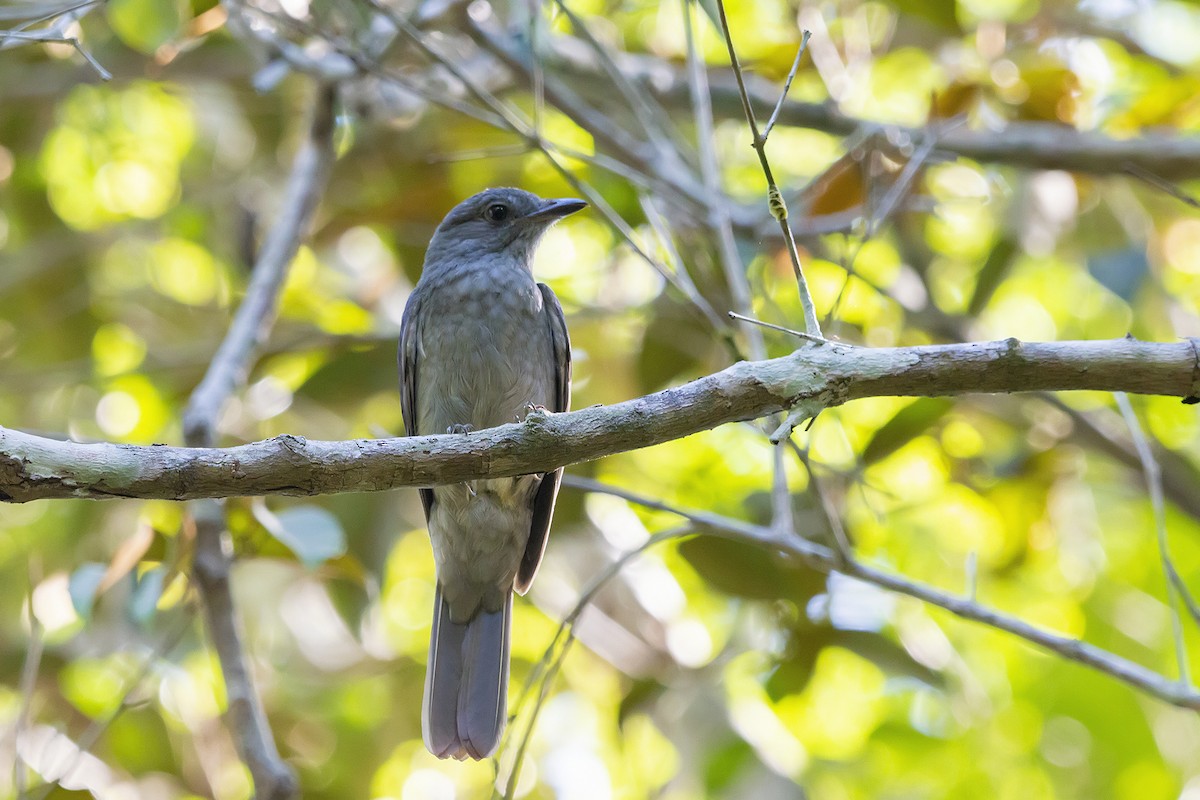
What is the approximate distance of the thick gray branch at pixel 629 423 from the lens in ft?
8.04

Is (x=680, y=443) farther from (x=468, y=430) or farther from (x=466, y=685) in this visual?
(x=468, y=430)

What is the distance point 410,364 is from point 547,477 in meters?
0.72

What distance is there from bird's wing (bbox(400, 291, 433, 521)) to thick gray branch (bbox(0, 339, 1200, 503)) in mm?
1937

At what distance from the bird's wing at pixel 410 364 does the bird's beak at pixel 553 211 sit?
598 mm

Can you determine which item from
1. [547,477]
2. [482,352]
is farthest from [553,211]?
[547,477]

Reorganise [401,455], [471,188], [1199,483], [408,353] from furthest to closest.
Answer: [471,188]
[1199,483]
[408,353]
[401,455]

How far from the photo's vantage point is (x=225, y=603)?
388 cm

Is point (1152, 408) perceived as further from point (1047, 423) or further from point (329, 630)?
point (329, 630)

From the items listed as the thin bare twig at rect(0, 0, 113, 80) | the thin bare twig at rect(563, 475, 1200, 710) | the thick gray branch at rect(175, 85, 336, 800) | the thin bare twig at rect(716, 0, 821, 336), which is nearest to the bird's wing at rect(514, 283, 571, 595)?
the thin bare twig at rect(563, 475, 1200, 710)

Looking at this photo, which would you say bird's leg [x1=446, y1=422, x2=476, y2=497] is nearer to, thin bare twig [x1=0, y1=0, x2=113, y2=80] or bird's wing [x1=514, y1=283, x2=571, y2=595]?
bird's wing [x1=514, y1=283, x2=571, y2=595]

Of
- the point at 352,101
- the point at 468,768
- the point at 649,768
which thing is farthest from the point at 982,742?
the point at 352,101

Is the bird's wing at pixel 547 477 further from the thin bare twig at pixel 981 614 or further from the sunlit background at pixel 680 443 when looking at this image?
the thin bare twig at pixel 981 614

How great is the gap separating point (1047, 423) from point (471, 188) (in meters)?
3.24

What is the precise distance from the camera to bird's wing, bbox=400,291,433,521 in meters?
4.57
